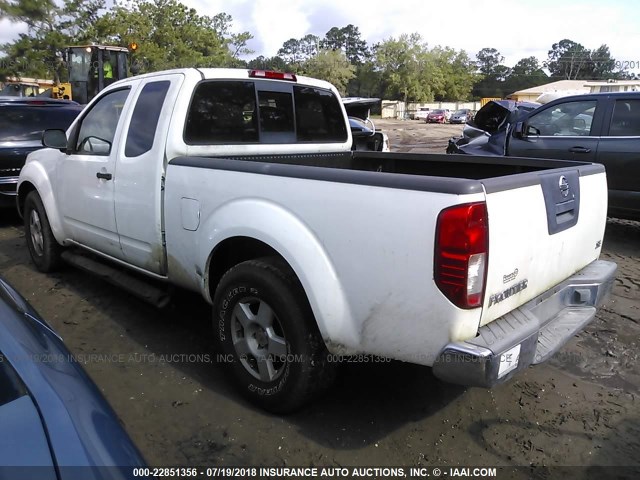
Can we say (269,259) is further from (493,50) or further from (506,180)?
(493,50)

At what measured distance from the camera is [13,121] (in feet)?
24.0

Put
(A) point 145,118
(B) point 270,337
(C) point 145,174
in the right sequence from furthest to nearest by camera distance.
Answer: (A) point 145,118
(C) point 145,174
(B) point 270,337

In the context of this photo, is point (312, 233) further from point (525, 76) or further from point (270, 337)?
point (525, 76)

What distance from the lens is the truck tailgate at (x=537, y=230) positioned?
229cm

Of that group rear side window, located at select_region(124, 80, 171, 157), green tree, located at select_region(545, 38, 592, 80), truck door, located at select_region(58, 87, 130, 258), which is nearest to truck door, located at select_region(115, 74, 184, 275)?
rear side window, located at select_region(124, 80, 171, 157)

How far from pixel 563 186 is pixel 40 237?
4866 millimetres

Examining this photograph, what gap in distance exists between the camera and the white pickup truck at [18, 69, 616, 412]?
88.4 inches

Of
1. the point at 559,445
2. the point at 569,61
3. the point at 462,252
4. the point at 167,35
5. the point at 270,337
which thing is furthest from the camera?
the point at 569,61

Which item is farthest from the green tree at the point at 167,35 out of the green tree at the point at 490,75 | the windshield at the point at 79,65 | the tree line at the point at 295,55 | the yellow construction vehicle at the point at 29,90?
the green tree at the point at 490,75

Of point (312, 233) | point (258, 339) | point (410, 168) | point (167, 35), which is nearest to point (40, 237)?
point (258, 339)

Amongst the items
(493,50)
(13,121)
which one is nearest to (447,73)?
(493,50)

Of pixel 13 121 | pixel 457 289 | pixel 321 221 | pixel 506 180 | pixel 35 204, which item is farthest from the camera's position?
pixel 13 121

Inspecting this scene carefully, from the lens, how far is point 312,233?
8.50 feet

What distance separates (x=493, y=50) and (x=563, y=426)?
152714 mm
